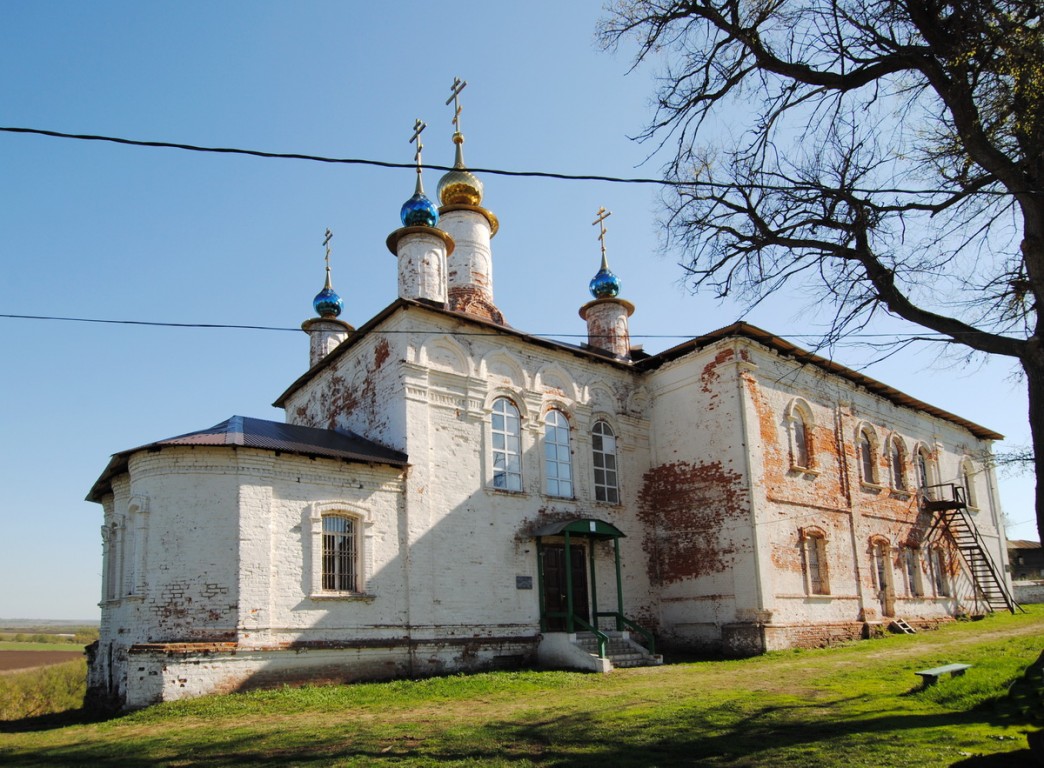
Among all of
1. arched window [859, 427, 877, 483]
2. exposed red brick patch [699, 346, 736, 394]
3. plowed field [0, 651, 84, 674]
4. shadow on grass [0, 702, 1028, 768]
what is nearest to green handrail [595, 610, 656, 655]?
exposed red brick patch [699, 346, 736, 394]

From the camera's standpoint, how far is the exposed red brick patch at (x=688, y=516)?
18.1m

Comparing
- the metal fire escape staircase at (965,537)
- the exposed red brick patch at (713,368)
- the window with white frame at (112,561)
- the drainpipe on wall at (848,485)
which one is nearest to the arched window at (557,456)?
the exposed red brick patch at (713,368)

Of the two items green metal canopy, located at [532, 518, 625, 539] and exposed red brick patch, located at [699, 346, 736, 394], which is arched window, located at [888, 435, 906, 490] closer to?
exposed red brick patch, located at [699, 346, 736, 394]

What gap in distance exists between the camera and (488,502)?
54.7ft

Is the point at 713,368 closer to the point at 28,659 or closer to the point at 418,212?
the point at 418,212

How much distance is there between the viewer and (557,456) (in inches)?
726

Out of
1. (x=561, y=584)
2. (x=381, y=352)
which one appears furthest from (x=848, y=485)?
(x=381, y=352)

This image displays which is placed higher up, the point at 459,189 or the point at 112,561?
the point at 459,189

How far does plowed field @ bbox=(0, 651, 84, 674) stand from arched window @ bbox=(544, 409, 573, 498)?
22.7m

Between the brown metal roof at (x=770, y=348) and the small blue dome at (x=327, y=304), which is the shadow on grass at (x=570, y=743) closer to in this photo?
the brown metal roof at (x=770, y=348)

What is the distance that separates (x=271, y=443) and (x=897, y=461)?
18.9 metres

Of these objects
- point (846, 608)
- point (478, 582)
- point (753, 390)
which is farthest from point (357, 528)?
point (846, 608)

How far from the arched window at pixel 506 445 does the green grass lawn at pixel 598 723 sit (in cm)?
432

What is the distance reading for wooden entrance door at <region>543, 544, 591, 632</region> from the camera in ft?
56.3
